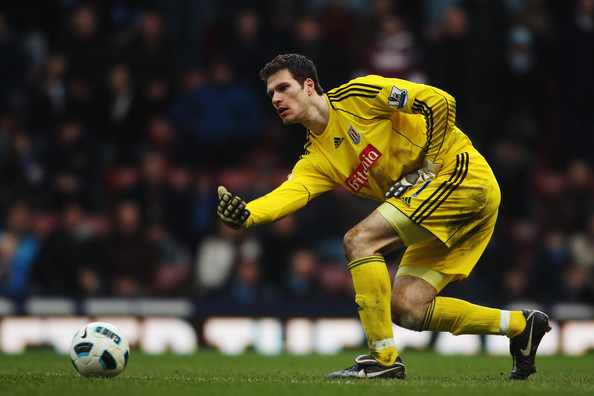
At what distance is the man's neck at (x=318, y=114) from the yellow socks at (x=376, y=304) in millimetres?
1091

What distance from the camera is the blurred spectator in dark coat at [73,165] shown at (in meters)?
13.2

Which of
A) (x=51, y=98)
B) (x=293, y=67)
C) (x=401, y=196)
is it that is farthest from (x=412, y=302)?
(x=51, y=98)

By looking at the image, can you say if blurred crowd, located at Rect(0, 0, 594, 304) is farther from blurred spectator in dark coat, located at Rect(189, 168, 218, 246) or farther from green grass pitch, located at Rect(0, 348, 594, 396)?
green grass pitch, located at Rect(0, 348, 594, 396)

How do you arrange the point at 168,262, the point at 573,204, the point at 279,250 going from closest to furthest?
the point at 279,250 → the point at 573,204 → the point at 168,262

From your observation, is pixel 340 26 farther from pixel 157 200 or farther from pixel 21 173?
pixel 21 173

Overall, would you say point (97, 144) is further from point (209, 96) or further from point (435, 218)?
point (435, 218)

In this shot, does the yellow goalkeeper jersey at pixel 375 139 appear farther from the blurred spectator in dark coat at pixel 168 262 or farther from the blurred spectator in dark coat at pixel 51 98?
the blurred spectator in dark coat at pixel 51 98

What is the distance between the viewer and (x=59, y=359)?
9.47 metres

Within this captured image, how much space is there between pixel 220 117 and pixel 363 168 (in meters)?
6.78

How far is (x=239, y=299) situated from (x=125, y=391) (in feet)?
20.0

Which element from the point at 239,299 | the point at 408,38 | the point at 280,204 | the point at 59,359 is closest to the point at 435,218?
the point at 280,204

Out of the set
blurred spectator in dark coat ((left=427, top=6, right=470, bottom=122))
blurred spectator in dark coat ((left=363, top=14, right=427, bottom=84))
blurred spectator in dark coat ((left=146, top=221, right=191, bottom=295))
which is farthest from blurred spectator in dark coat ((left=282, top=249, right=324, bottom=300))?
blurred spectator in dark coat ((left=427, top=6, right=470, bottom=122))

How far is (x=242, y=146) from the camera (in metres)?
13.6

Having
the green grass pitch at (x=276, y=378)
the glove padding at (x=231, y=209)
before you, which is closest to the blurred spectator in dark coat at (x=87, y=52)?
the green grass pitch at (x=276, y=378)
